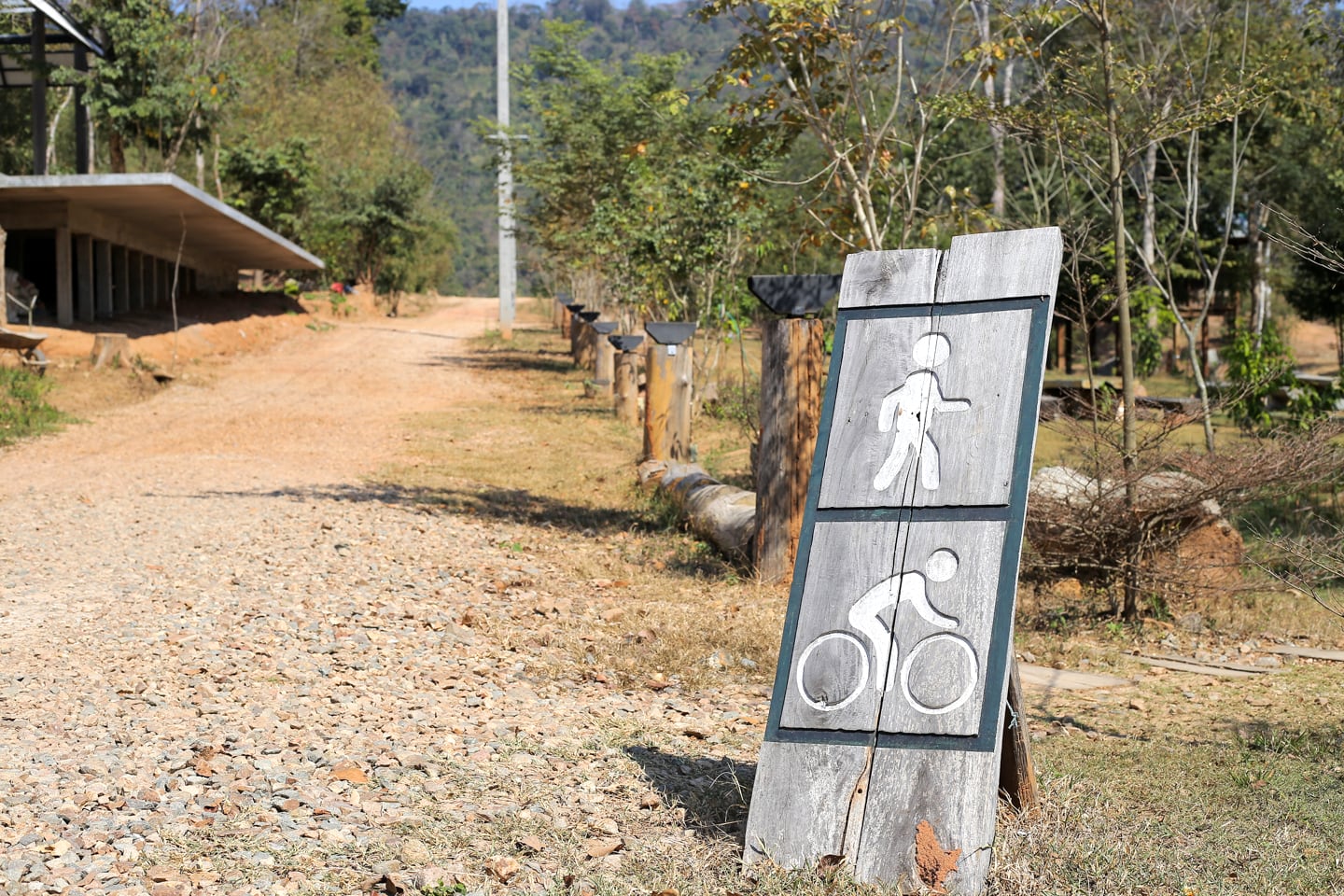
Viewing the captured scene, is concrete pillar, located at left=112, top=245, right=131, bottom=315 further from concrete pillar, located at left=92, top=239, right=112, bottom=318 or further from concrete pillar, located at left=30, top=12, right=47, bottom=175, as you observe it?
concrete pillar, located at left=30, top=12, right=47, bottom=175

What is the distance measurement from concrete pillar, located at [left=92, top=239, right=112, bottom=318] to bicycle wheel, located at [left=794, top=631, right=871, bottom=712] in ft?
77.0

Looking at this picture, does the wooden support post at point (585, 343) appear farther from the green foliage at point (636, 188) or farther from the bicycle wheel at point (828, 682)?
the bicycle wheel at point (828, 682)

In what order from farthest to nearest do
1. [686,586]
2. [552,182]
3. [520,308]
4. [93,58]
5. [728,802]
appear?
[520,308], [93,58], [552,182], [686,586], [728,802]

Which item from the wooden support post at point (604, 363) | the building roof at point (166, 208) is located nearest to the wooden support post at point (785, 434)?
the wooden support post at point (604, 363)

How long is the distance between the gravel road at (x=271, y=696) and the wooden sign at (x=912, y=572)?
0.67m

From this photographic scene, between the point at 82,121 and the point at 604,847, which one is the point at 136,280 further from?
the point at 604,847

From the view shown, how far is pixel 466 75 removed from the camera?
144000 millimetres

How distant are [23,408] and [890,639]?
14239 mm

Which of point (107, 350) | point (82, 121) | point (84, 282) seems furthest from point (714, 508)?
point (82, 121)

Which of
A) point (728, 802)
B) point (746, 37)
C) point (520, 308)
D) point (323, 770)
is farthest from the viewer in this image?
point (520, 308)

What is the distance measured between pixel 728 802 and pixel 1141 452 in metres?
3.83

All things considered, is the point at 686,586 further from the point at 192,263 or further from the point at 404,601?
the point at 192,263

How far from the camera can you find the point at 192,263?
30641mm

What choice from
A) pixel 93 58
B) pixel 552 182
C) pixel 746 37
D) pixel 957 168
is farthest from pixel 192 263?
pixel 746 37
